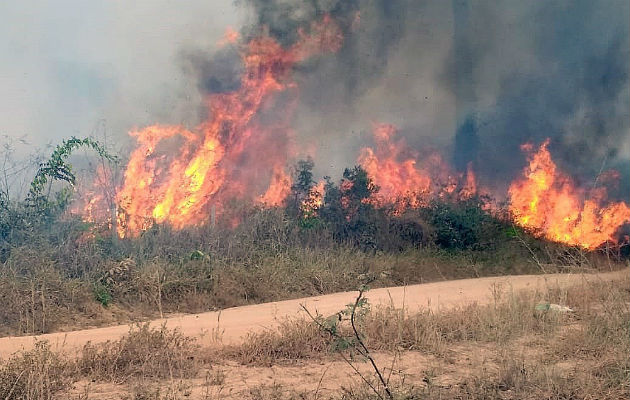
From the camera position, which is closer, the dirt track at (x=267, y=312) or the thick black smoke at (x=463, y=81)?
the dirt track at (x=267, y=312)

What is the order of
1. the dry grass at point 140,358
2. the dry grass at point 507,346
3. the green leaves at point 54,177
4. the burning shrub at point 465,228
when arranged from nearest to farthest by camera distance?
the dry grass at point 507,346, the dry grass at point 140,358, the green leaves at point 54,177, the burning shrub at point 465,228

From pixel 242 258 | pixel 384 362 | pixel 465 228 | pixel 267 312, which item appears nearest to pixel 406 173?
pixel 465 228

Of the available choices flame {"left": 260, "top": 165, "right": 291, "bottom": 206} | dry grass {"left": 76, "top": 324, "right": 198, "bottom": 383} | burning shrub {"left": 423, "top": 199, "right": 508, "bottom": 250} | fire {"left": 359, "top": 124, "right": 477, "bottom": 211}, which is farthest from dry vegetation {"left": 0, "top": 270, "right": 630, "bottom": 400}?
fire {"left": 359, "top": 124, "right": 477, "bottom": 211}

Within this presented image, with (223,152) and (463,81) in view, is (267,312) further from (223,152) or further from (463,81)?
(463,81)

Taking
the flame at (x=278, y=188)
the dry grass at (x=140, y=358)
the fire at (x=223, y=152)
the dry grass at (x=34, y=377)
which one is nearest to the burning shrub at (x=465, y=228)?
the flame at (x=278, y=188)

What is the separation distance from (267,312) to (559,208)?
15.1 m

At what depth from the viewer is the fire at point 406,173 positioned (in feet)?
73.6

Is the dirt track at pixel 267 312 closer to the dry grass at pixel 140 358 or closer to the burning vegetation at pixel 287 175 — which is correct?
the dry grass at pixel 140 358

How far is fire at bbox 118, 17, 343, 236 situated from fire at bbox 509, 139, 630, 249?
9767 millimetres

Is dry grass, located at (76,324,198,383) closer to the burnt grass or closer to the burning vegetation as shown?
the burnt grass

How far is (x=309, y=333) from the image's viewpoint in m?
7.12

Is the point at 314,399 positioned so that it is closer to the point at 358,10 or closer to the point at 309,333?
the point at 309,333

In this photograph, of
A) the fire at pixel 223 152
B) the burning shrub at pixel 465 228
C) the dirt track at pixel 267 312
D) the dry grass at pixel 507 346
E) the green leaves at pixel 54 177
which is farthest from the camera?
the burning shrub at pixel 465 228

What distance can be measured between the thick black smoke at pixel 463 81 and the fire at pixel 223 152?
0.65 m
